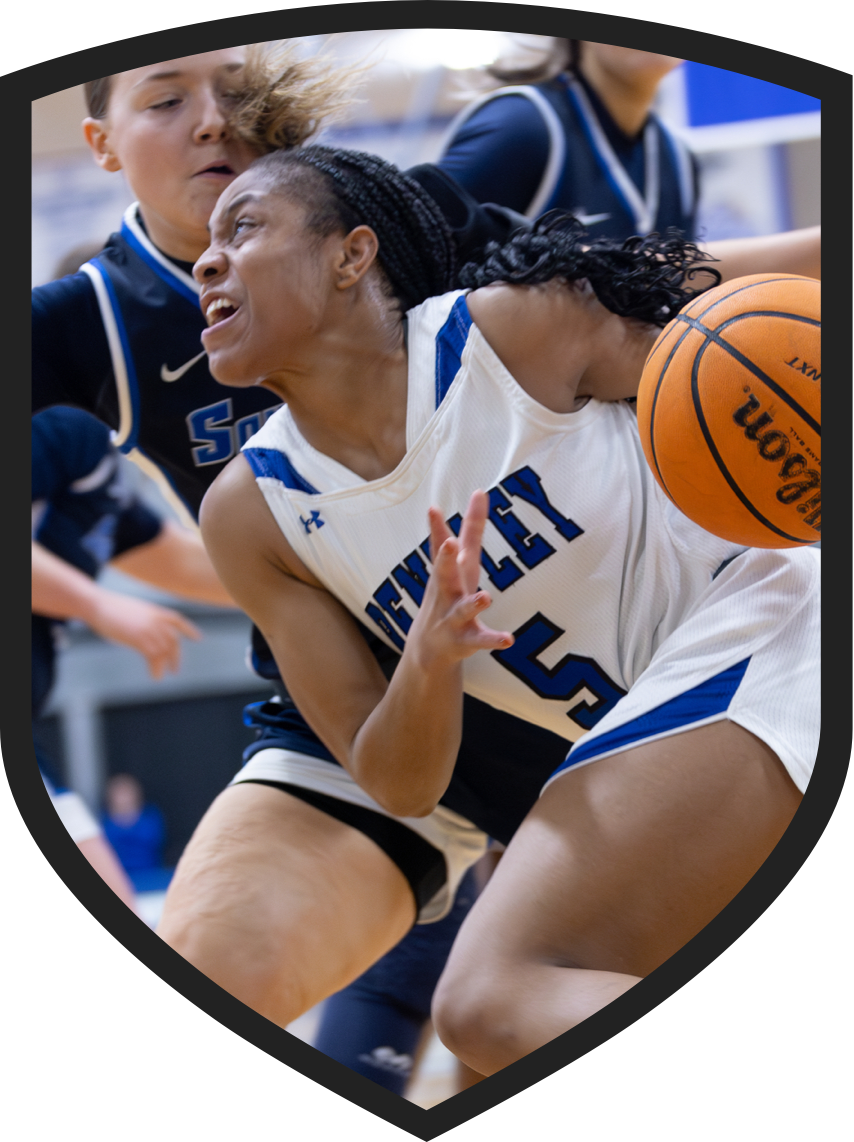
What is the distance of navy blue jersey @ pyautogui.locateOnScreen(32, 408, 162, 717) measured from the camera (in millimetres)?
1304

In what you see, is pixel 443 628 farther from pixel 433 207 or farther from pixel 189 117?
pixel 189 117

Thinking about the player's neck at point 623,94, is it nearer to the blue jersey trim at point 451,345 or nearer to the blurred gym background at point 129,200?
the blurred gym background at point 129,200

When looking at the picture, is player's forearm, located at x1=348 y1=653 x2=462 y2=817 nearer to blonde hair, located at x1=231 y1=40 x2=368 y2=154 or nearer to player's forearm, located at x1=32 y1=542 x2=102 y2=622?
player's forearm, located at x1=32 y1=542 x2=102 y2=622

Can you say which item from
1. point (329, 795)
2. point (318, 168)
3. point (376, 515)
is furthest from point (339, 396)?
point (329, 795)

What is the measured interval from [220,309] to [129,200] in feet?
0.62

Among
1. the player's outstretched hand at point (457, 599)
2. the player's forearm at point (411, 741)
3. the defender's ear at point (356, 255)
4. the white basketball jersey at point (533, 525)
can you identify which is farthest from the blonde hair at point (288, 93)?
the player's forearm at point (411, 741)

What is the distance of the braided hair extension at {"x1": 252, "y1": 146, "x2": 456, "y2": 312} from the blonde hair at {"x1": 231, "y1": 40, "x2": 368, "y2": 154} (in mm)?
28

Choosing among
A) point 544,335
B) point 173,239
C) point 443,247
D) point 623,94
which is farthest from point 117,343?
point 623,94

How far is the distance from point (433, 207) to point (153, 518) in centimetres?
48

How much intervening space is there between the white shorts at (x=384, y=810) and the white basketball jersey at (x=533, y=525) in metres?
0.23

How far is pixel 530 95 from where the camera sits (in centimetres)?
122

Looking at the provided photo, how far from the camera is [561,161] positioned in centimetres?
124

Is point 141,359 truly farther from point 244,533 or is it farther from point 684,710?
point 684,710

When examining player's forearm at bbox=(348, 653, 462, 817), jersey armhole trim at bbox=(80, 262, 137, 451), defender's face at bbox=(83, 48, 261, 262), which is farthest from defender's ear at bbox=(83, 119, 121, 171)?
player's forearm at bbox=(348, 653, 462, 817)
